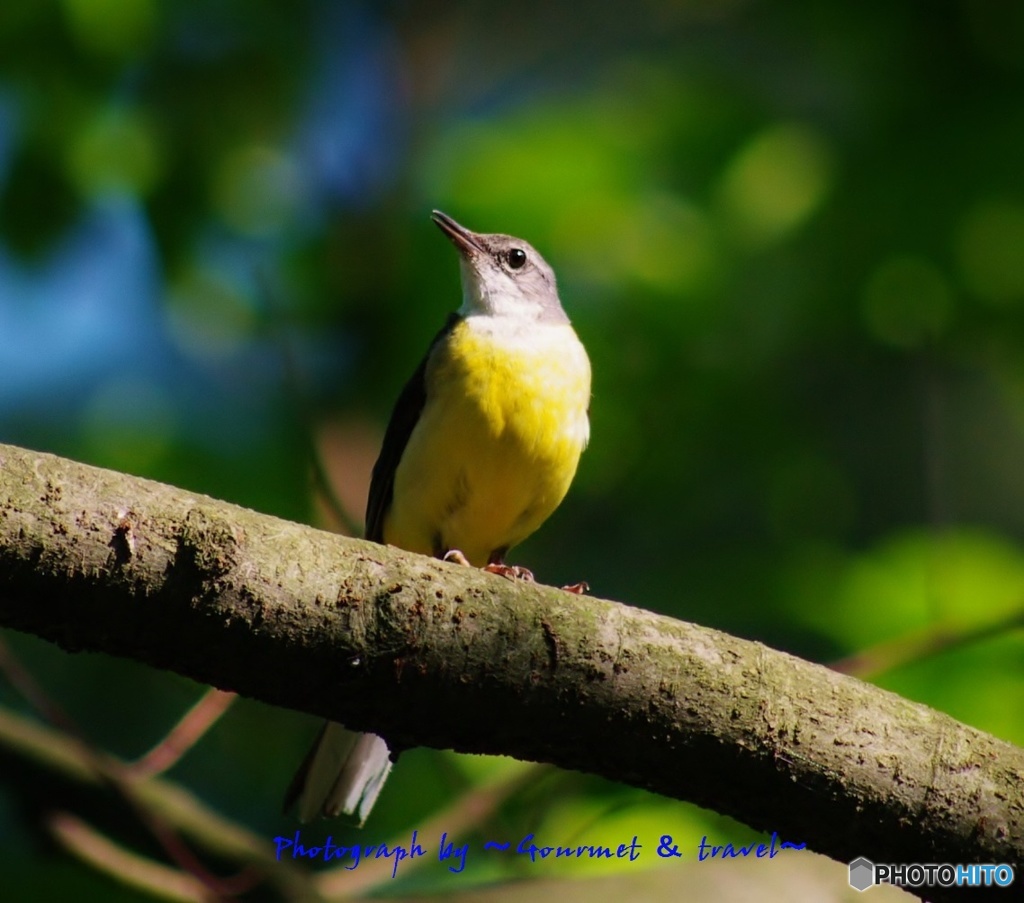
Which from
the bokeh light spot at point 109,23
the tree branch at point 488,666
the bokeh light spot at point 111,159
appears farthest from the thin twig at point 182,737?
the bokeh light spot at point 109,23

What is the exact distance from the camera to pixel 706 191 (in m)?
6.68

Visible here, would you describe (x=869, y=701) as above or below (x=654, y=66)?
below

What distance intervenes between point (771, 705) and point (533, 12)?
14.1 metres

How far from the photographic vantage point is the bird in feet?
17.9

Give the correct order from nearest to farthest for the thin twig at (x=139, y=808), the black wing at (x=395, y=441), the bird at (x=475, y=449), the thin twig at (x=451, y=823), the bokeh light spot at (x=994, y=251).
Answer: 1. the thin twig at (x=139, y=808)
2. the thin twig at (x=451, y=823)
3. the bird at (x=475, y=449)
4. the black wing at (x=395, y=441)
5. the bokeh light spot at (x=994, y=251)

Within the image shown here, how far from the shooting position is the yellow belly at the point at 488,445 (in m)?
5.46

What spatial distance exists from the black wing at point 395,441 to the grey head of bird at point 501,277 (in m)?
0.38

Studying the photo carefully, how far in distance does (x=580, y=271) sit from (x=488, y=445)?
1.52 meters

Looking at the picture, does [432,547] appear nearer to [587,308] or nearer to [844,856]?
[587,308]

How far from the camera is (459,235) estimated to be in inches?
255

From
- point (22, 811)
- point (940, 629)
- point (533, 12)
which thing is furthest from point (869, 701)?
point (533, 12)

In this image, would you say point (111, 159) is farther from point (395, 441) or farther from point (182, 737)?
point (182, 737)

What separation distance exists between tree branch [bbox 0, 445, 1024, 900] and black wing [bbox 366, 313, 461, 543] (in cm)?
297

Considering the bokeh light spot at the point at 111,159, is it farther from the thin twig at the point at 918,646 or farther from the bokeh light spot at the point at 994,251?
the thin twig at the point at 918,646
